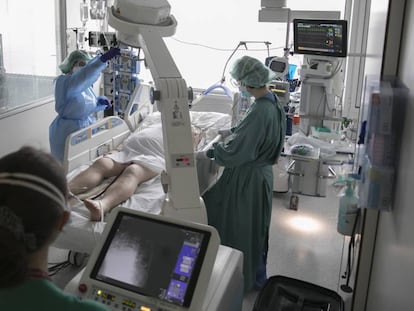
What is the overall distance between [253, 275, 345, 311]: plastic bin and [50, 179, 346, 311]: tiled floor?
0.68m

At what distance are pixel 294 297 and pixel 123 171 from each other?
147 centimetres

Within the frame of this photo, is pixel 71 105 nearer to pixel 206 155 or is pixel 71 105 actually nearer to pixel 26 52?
pixel 26 52

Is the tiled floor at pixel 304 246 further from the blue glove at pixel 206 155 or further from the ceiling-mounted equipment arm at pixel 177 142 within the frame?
the ceiling-mounted equipment arm at pixel 177 142

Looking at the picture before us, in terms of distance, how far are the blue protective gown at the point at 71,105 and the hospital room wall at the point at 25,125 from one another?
0.54 ft

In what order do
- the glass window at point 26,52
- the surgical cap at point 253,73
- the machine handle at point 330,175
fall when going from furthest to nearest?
1. the glass window at point 26,52
2. the machine handle at point 330,175
3. the surgical cap at point 253,73

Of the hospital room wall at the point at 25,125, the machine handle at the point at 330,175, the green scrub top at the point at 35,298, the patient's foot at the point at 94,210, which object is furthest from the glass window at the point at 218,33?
the green scrub top at the point at 35,298

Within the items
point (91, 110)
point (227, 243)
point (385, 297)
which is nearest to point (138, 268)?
point (385, 297)

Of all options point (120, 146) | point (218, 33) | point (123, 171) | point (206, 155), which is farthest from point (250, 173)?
point (218, 33)

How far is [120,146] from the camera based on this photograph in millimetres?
3682

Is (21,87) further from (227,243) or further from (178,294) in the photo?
(178,294)

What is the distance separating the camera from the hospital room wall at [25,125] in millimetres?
4191

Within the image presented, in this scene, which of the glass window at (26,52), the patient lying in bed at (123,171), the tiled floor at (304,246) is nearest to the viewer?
the patient lying in bed at (123,171)

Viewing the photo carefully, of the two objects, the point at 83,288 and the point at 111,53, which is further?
the point at 111,53

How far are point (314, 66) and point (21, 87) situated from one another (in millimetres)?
2665
